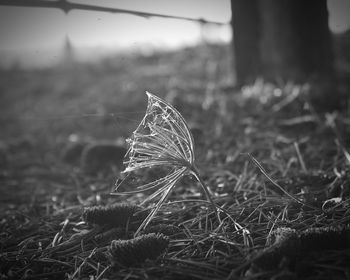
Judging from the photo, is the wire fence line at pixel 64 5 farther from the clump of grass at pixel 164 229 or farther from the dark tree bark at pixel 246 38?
the dark tree bark at pixel 246 38

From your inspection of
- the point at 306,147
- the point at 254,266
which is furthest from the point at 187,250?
the point at 306,147

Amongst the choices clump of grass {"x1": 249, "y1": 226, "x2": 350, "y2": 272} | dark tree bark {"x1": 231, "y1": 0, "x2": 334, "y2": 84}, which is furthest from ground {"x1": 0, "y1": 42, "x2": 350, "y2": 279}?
dark tree bark {"x1": 231, "y1": 0, "x2": 334, "y2": 84}

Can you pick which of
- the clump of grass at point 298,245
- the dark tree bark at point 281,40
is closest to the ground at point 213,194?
the clump of grass at point 298,245

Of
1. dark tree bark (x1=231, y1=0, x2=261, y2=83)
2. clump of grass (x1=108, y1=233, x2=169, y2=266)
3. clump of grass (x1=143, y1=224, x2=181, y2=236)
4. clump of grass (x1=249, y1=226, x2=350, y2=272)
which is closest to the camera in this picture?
clump of grass (x1=249, y1=226, x2=350, y2=272)

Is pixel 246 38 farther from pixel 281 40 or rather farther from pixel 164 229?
pixel 164 229

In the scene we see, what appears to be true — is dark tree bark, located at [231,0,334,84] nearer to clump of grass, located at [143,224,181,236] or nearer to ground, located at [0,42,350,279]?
ground, located at [0,42,350,279]

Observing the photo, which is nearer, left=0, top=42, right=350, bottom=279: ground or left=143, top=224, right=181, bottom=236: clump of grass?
left=0, top=42, right=350, bottom=279: ground
